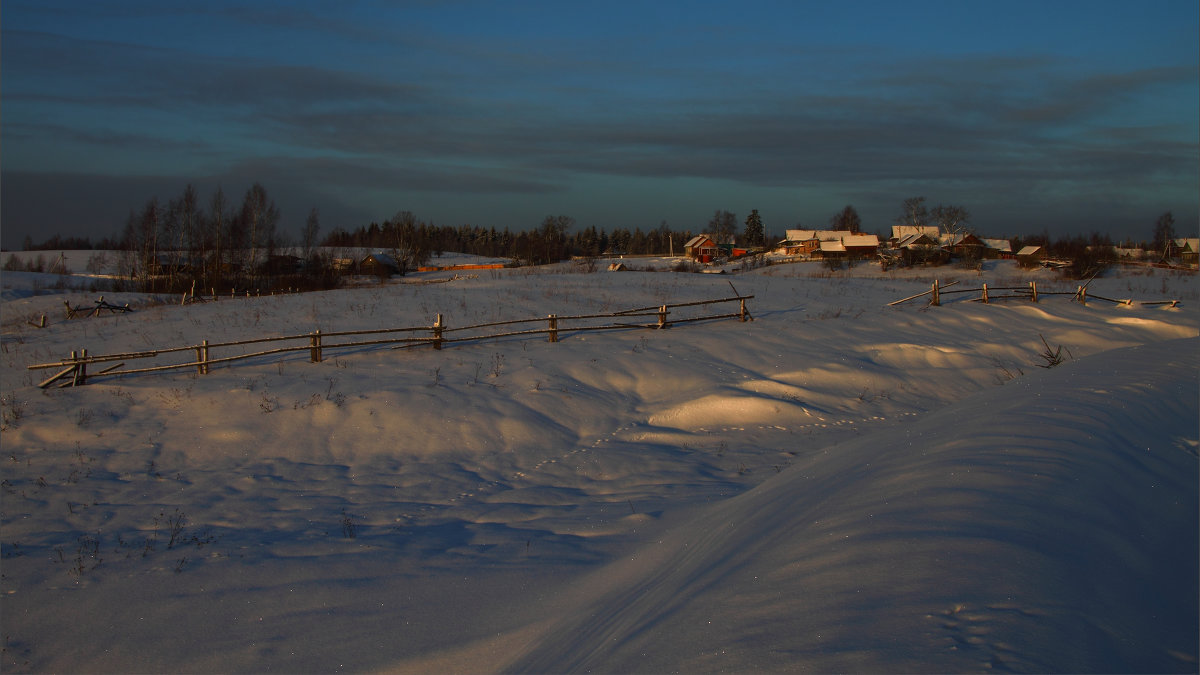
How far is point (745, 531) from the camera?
6.80m

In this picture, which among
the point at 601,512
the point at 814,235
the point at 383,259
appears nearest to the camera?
the point at 601,512

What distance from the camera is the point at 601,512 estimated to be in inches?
382

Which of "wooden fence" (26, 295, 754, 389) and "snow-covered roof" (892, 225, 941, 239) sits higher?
"snow-covered roof" (892, 225, 941, 239)

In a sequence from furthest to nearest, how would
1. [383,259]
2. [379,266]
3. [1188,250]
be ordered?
[383,259] → [1188,250] → [379,266]

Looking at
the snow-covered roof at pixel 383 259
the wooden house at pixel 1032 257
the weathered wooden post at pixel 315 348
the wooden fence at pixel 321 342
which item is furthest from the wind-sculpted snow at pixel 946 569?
the snow-covered roof at pixel 383 259

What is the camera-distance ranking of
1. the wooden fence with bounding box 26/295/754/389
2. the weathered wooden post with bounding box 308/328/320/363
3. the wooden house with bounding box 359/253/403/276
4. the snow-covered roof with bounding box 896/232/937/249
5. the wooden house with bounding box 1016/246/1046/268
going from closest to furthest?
the wooden fence with bounding box 26/295/754/389
the weathered wooden post with bounding box 308/328/320/363
the wooden house with bounding box 1016/246/1046/268
the snow-covered roof with bounding box 896/232/937/249
the wooden house with bounding box 359/253/403/276

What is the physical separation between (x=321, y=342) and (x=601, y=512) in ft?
33.3

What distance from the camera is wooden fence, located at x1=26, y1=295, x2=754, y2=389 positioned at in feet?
45.2

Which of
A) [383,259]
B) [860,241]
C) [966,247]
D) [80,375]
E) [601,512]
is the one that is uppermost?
[860,241]

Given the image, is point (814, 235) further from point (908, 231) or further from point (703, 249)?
point (703, 249)

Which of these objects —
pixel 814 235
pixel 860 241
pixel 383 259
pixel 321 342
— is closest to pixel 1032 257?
pixel 860 241

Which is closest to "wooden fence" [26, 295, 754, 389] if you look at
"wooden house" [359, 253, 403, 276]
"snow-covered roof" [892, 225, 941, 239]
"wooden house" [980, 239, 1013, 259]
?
"wooden house" [359, 253, 403, 276]

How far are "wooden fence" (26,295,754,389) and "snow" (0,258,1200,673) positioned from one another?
1.22 ft

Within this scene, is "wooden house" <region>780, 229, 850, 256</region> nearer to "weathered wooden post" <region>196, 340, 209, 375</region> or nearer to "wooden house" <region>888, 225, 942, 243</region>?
"wooden house" <region>888, 225, 942, 243</region>
